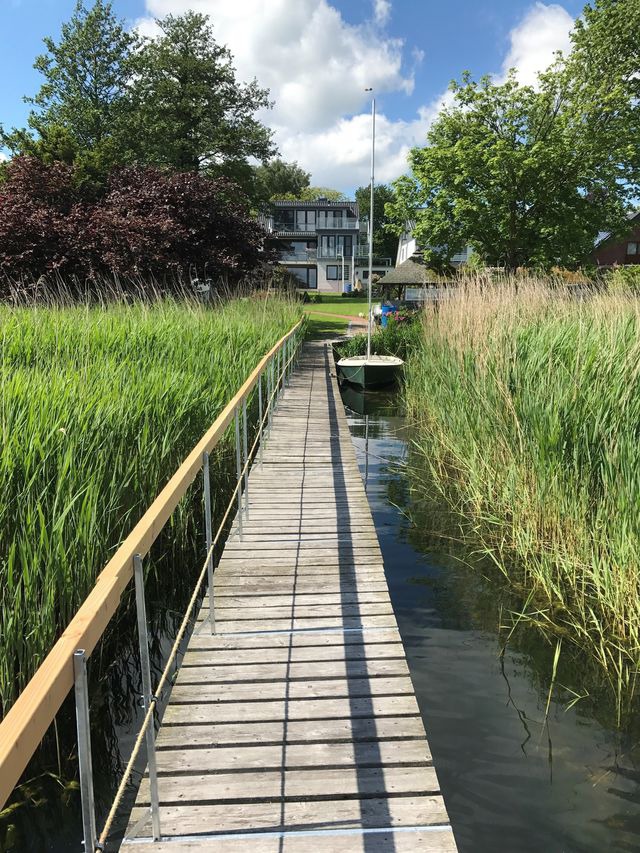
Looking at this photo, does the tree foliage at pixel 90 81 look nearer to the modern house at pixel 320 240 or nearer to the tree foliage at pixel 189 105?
the tree foliage at pixel 189 105

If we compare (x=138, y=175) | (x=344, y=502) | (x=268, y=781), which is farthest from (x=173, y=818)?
(x=138, y=175)

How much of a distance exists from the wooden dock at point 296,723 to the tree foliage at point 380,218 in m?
57.7

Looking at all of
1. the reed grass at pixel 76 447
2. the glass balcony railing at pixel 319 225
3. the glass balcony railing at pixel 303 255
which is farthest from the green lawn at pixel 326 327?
the glass balcony railing at pixel 319 225

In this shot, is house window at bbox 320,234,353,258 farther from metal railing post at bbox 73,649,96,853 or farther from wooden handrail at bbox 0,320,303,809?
metal railing post at bbox 73,649,96,853

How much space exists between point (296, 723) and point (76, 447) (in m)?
2.02

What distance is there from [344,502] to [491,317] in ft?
12.0

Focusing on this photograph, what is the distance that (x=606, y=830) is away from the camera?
8.68 feet

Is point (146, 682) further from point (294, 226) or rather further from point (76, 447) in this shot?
point (294, 226)

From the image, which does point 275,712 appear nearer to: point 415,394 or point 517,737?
point 517,737

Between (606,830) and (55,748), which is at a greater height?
(55,748)

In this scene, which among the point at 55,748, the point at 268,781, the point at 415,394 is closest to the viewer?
the point at 268,781

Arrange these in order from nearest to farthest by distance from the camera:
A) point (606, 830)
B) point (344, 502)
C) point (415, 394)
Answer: point (606, 830) < point (344, 502) < point (415, 394)

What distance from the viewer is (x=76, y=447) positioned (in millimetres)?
3602

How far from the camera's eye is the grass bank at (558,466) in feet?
12.5
